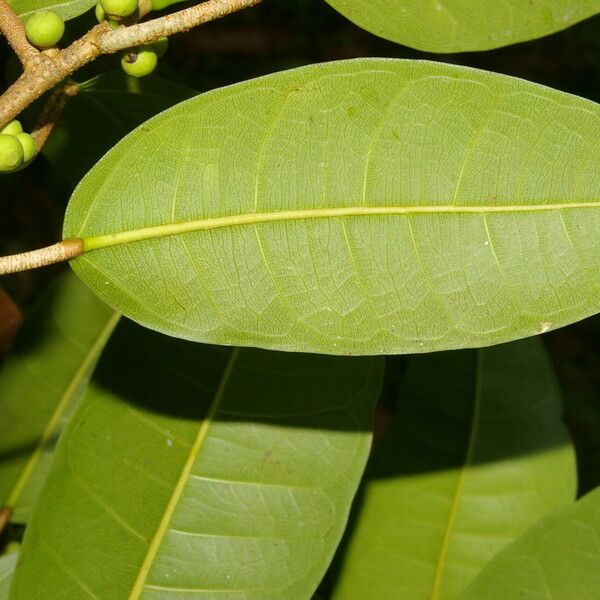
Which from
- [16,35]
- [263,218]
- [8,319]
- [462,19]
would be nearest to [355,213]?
[263,218]

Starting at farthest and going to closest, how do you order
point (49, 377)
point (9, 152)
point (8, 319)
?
point (8, 319)
point (49, 377)
point (9, 152)

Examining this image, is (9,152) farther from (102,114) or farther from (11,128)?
(102,114)

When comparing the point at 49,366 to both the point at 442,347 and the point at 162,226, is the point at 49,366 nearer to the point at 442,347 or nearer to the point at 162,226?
the point at 162,226

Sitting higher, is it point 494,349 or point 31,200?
point 31,200

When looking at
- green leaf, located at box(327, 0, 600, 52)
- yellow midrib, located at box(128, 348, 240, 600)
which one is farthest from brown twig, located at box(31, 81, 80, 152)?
yellow midrib, located at box(128, 348, 240, 600)

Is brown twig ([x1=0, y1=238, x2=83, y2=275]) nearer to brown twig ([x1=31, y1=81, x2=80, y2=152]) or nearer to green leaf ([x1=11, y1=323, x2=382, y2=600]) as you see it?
brown twig ([x1=31, y1=81, x2=80, y2=152])

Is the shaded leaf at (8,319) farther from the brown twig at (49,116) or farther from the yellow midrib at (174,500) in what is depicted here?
the brown twig at (49,116)

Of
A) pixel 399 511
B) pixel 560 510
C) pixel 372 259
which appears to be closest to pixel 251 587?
pixel 399 511
